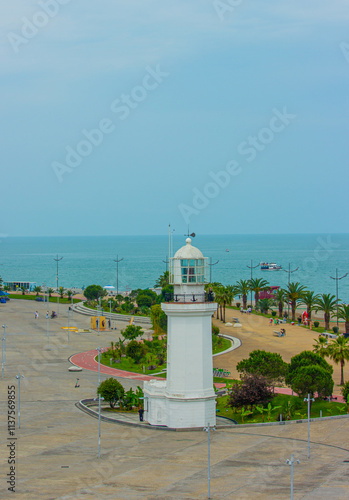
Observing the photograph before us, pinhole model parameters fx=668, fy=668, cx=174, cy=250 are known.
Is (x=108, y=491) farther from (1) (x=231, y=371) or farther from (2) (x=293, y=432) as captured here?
(1) (x=231, y=371)

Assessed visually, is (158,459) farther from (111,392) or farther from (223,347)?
(223,347)

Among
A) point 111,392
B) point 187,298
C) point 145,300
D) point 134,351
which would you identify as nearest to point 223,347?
point 134,351

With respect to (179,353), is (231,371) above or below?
below

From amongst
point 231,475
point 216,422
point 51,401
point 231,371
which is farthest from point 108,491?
point 231,371

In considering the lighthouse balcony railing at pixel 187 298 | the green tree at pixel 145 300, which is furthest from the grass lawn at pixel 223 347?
the lighthouse balcony railing at pixel 187 298

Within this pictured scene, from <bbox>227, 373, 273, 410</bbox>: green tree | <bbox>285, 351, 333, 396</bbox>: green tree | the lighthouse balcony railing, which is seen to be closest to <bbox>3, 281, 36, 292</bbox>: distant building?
<bbox>227, 373, 273, 410</bbox>: green tree
